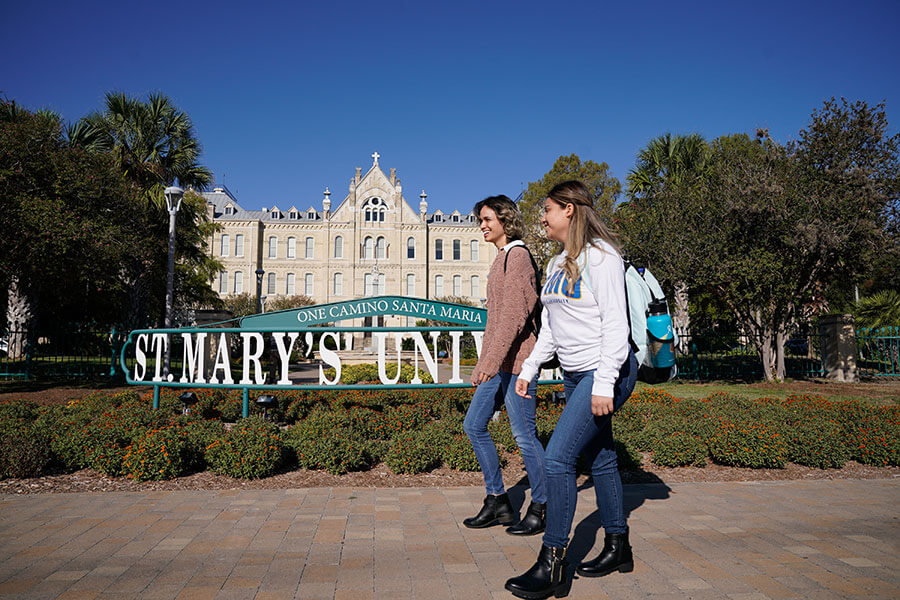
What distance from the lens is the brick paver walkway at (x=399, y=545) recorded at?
8.95ft

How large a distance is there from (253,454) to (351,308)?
2578mm

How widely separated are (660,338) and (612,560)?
122 centimetres

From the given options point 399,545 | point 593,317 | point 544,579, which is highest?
point 593,317

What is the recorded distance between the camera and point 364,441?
5555 millimetres

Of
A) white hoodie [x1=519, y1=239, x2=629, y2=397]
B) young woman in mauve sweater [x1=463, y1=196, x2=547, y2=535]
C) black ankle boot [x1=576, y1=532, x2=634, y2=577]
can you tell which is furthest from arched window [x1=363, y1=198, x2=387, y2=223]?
black ankle boot [x1=576, y1=532, x2=634, y2=577]

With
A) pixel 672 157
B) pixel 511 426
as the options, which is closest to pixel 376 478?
pixel 511 426

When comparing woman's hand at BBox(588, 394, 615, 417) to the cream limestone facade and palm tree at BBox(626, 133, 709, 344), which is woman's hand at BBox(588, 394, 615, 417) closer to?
palm tree at BBox(626, 133, 709, 344)

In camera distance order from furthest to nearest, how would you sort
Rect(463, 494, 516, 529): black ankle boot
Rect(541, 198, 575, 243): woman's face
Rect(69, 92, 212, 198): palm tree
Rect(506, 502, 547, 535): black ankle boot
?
Rect(69, 92, 212, 198): palm tree
Rect(463, 494, 516, 529): black ankle boot
Rect(506, 502, 547, 535): black ankle boot
Rect(541, 198, 575, 243): woman's face

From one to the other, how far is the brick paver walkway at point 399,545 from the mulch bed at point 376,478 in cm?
22

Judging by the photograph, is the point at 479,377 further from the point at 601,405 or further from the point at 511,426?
the point at 601,405

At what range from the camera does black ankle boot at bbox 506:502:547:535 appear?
3479 mm

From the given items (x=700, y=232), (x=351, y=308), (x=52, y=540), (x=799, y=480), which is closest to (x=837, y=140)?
(x=700, y=232)

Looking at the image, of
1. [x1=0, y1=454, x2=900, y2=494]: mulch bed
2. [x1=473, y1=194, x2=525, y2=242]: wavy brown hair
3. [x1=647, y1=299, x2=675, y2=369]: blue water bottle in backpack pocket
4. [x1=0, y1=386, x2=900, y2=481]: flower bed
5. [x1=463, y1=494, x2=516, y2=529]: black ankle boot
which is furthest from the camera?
[x1=0, y1=386, x2=900, y2=481]: flower bed

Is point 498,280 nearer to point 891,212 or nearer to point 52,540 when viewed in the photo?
point 52,540
